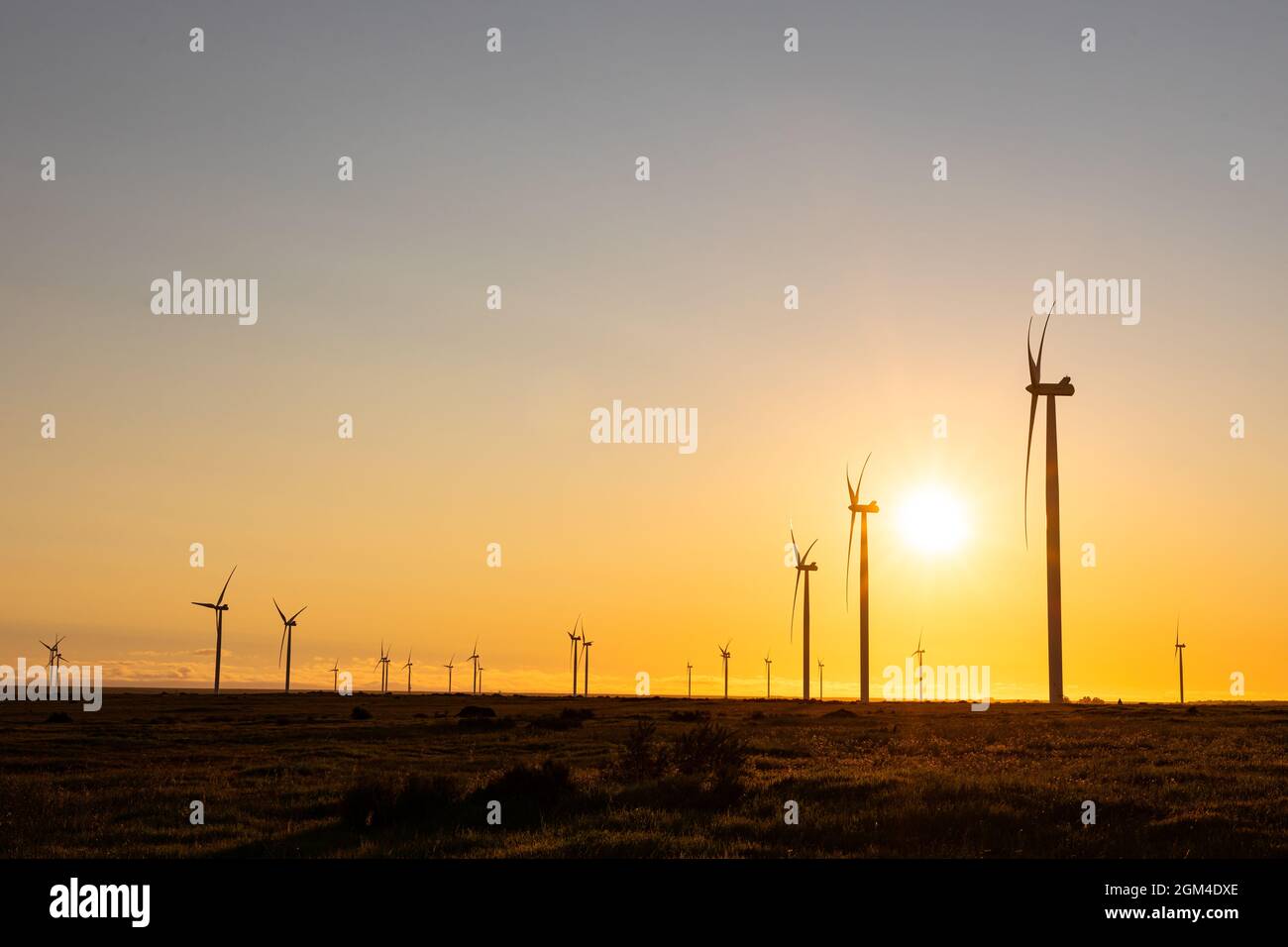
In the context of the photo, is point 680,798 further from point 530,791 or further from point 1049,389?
point 1049,389

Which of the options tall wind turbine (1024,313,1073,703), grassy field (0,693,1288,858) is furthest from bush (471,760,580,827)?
tall wind turbine (1024,313,1073,703)

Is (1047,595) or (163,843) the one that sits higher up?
(1047,595)

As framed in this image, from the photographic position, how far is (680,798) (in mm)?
28172

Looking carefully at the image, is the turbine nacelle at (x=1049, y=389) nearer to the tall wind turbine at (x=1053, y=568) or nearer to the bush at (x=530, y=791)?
the tall wind turbine at (x=1053, y=568)

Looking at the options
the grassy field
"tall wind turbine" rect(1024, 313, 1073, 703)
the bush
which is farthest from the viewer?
"tall wind turbine" rect(1024, 313, 1073, 703)

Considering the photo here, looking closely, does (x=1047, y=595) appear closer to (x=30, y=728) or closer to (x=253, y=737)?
(x=253, y=737)

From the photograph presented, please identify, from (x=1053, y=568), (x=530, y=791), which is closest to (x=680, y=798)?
(x=530, y=791)

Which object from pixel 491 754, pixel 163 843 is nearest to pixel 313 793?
pixel 163 843

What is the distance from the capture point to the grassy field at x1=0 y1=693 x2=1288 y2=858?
21391 mm

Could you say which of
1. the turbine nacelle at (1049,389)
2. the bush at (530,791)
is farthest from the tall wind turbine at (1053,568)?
the bush at (530,791)

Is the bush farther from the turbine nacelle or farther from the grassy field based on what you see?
the turbine nacelle

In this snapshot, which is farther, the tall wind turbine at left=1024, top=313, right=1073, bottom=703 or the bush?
the tall wind turbine at left=1024, top=313, right=1073, bottom=703
